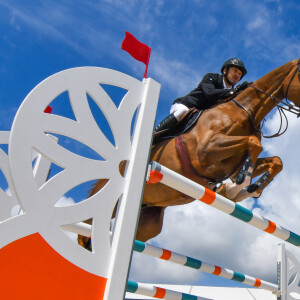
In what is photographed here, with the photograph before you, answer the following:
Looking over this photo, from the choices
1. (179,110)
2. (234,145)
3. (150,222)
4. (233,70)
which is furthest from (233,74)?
(150,222)

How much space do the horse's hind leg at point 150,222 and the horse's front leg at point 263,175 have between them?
759 mm

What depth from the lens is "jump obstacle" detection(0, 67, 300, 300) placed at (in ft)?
3.82

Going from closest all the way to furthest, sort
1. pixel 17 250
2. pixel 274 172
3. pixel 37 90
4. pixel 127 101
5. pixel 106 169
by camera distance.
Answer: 1. pixel 17 250
2. pixel 37 90
3. pixel 106 169
4. pixel 127 101
5. pixel 274 172

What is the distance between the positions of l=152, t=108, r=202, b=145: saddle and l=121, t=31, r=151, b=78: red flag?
3.99 ft

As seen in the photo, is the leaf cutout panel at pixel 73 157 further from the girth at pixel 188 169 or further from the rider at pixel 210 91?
the rider at pixel 210 91

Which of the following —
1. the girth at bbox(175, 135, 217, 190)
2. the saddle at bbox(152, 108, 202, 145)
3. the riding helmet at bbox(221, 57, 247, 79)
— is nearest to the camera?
the girth at bbox(175, 135, 217, 190)

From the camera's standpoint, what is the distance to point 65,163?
132 centimetres

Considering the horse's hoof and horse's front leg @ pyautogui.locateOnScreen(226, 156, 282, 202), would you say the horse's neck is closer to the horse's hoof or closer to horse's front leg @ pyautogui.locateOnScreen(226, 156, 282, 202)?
horse's front leg @ pyautogui.locateOnScreen(226, 156, 282, 202)

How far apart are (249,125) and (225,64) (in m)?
0.70

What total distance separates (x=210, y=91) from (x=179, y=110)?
29 cm

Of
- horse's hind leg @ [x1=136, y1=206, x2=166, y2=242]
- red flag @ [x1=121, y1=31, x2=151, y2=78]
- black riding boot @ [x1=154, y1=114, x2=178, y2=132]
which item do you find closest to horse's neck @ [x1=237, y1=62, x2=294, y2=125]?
black riding boot @ [x1=154, y1=114, x2=178, y2=132]

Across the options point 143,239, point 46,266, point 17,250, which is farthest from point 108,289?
point 143,239

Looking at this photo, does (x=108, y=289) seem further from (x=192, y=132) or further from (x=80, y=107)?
(x=192, y=132)

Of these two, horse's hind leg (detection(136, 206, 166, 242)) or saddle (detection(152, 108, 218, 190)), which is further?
horse's hind leg (detection(136, 206, 166, 242))
